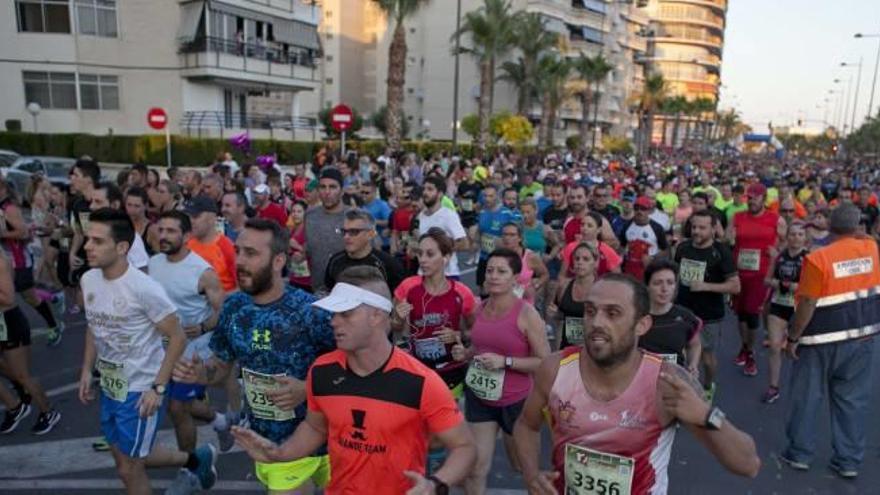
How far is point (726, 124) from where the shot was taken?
125875 mm

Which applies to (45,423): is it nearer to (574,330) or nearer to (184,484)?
(184,484)

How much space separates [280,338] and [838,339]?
4.23 meters

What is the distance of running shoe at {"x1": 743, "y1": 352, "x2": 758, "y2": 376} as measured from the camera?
300 inches

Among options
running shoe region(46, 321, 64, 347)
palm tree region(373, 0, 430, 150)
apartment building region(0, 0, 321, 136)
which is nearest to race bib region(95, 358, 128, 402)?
running shoe region(46, 321, 64, 347)

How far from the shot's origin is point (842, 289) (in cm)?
508

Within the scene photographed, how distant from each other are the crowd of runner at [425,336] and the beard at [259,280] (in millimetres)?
10

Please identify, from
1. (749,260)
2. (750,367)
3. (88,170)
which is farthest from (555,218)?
(88,170)

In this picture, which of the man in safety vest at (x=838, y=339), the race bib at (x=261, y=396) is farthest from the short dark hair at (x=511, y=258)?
the man in safety vest at (x=838, y=339)

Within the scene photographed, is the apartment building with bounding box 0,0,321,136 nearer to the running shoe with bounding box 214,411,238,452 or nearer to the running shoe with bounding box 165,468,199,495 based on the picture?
the running shoe with bounding box 214,411,238,452

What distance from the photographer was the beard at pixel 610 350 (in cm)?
249

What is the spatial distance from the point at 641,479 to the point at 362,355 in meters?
1.22

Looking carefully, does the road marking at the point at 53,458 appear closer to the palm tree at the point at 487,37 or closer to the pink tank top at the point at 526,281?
the pink tank top at the point at 526,281

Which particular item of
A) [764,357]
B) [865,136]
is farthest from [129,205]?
[865,136]

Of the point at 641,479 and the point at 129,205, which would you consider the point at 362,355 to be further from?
the point at 129,205
